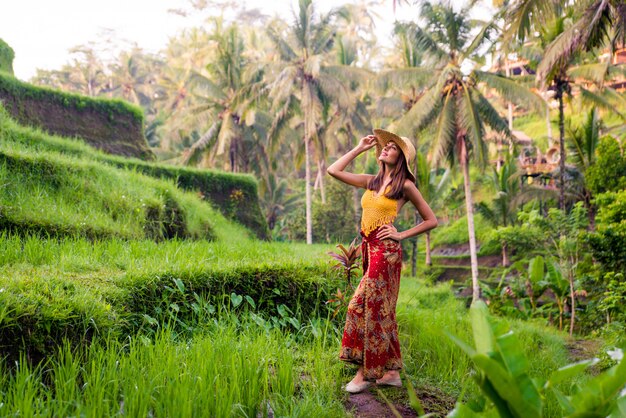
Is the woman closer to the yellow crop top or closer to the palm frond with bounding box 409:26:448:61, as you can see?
the yellow crop top

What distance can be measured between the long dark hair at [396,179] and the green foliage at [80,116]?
11.0 m

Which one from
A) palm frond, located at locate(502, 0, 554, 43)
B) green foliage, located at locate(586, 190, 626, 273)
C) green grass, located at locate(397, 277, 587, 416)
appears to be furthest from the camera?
green foliage, located at locate(586, 190, 626, 273)

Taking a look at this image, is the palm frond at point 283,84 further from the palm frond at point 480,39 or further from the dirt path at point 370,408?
the dirt path at point 370,408

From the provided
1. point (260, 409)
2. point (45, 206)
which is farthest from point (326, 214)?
point (260, 409)

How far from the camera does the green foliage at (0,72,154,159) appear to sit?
13.0 m

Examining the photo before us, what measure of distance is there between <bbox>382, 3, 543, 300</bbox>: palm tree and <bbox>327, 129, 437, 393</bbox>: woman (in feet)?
44.7

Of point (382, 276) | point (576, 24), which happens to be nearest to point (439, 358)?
point (382, 276)

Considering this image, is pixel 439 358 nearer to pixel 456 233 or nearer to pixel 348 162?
pixel 348 162

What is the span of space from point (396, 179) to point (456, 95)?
14.8 metres

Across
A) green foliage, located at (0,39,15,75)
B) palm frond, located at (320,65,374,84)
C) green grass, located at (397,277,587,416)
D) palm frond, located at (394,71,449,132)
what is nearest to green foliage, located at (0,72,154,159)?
green foliage, located at (0,39,15,75)

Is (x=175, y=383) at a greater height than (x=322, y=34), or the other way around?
(x=322, y=34)

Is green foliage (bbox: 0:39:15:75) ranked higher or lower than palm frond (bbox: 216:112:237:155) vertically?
higher

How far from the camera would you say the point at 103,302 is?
412 cm

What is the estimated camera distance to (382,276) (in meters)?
4.04
